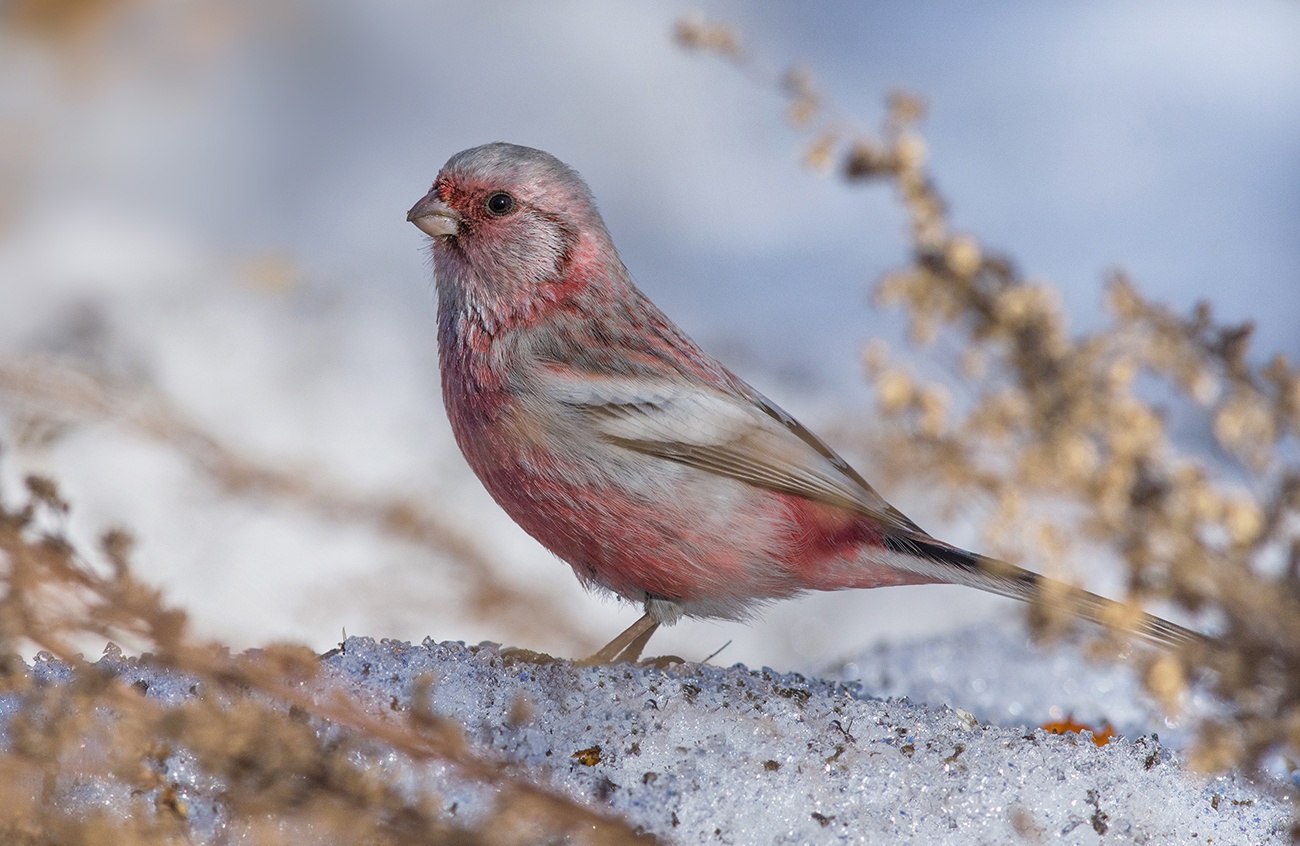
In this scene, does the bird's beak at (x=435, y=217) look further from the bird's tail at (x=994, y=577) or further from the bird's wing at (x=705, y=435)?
the bird's tail at (x=994, y=577)

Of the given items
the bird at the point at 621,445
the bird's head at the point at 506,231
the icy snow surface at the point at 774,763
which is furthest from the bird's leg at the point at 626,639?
the bird's head at the point at 506,231

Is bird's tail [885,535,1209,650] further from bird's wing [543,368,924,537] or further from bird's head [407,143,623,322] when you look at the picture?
bird's head [407,143,623,322]

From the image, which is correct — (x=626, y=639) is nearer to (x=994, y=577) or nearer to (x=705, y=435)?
(x=705, y=435)

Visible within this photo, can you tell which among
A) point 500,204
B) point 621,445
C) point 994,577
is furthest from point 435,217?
point 994,577

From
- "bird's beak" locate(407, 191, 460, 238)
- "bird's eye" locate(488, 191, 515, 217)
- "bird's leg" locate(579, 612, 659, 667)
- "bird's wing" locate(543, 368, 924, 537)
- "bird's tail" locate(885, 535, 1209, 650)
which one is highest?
"bird's eye" locate(488, 191, 515, 217)

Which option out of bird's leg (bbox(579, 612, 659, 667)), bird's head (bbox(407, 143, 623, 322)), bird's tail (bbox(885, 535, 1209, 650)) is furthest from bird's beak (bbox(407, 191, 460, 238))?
bird's tail (bbox(885, 535, 1209, 650))

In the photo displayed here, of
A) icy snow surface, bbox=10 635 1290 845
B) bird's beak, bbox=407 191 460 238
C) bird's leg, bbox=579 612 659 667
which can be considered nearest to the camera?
icy snow surface, bbox=10 635 1290 845

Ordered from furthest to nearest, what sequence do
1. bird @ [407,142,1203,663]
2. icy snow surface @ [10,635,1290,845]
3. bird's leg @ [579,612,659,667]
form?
bird's leg @ [579,612,659,667]
bird @ [407,142,1203,663]
icy snow surface @ [10,635,1290,845]
